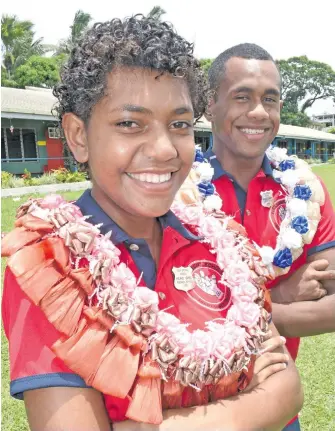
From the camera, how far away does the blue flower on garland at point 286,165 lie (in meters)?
2.63

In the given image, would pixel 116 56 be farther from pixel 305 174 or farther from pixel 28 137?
pixel 28 137

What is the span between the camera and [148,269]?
4.98 ft

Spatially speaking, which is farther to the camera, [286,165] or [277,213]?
[286,165]

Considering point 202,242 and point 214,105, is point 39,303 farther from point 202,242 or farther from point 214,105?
point 214,105

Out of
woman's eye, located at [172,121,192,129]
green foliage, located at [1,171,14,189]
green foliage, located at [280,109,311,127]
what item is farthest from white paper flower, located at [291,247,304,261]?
green foliage, located at [280,109,311,127]

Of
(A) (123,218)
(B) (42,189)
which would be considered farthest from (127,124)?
(B) (42,189)

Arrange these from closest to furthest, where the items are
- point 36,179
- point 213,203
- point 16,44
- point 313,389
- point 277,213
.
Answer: point 213,203 → point 277,213 → point 313,389 → point 36,179 → point 16,44

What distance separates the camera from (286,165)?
263 cm

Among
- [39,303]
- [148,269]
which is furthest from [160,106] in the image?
[39,303]

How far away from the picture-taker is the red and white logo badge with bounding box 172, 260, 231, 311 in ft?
5.00

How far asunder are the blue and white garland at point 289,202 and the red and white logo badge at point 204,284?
484mm

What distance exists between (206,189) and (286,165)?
54 cm

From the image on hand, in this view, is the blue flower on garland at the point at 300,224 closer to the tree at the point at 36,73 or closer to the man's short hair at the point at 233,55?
the man's short hair at the point at 233,55

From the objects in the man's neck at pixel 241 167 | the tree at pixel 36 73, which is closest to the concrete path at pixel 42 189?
the man's neck at pixel 241 167
